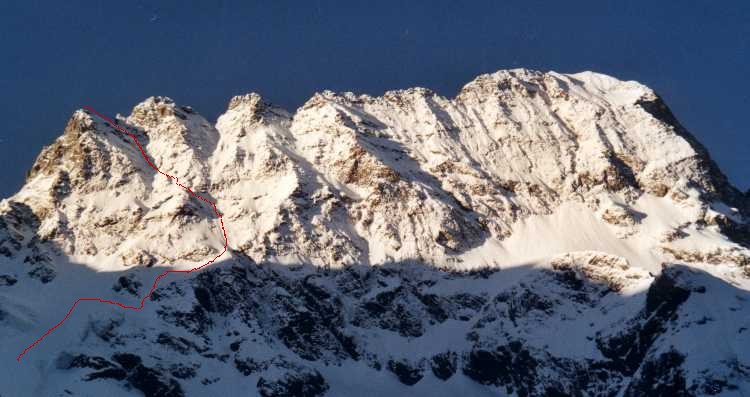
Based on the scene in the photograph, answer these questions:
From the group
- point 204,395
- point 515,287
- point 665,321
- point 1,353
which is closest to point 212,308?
point 204,395

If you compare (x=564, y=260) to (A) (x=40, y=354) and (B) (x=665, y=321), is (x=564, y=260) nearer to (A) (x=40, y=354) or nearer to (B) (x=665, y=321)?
(B) (x=665, y=321)

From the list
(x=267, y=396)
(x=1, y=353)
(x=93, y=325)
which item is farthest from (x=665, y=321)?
(x=1, y=353)

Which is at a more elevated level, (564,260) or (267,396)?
(564,260)

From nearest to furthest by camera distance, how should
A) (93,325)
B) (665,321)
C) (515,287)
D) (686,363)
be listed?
(686,363) → (665,321) → (93,325) → (515,287)

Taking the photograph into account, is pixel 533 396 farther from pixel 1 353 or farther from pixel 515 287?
pixel 1 353

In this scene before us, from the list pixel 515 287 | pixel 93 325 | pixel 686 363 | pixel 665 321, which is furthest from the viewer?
pixel 515 287

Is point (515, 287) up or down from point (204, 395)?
up

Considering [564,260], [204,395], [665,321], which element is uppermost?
[564,260]

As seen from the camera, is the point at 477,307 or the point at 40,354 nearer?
the point at 40,354

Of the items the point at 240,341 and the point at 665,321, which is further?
the point at 240,341
